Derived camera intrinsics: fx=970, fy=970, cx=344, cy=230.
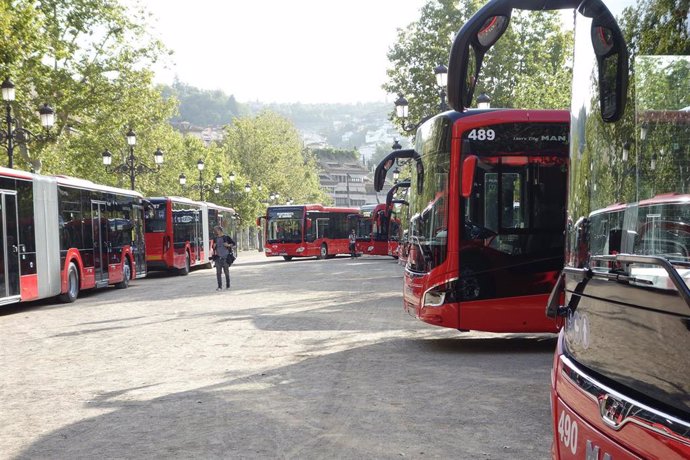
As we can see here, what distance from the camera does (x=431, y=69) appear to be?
155 feet

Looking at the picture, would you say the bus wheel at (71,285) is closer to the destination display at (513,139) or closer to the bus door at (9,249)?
the bus door at (9,249)

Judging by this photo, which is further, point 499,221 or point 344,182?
point 344,182

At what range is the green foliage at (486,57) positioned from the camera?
4681cm

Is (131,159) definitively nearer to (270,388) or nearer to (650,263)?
(270,388)

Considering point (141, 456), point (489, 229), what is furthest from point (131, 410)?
point (489, 229)

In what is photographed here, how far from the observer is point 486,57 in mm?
46750

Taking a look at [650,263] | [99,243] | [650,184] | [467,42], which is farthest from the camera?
[99,243]

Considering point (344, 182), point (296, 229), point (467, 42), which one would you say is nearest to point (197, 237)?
point (296, 229)

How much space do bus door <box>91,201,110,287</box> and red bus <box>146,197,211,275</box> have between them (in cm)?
905

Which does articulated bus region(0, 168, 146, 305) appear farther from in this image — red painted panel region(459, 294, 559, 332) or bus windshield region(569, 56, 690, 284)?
bus windshield region(569, 56, 690, 284)

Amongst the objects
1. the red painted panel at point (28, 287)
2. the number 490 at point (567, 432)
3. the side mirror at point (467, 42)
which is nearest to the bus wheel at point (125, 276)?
the red painted panel at point (28, 287)

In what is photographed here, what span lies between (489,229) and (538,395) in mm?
3597

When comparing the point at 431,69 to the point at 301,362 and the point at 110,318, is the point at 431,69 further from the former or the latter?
the point at 301,362

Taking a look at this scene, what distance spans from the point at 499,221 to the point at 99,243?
53.0ft
